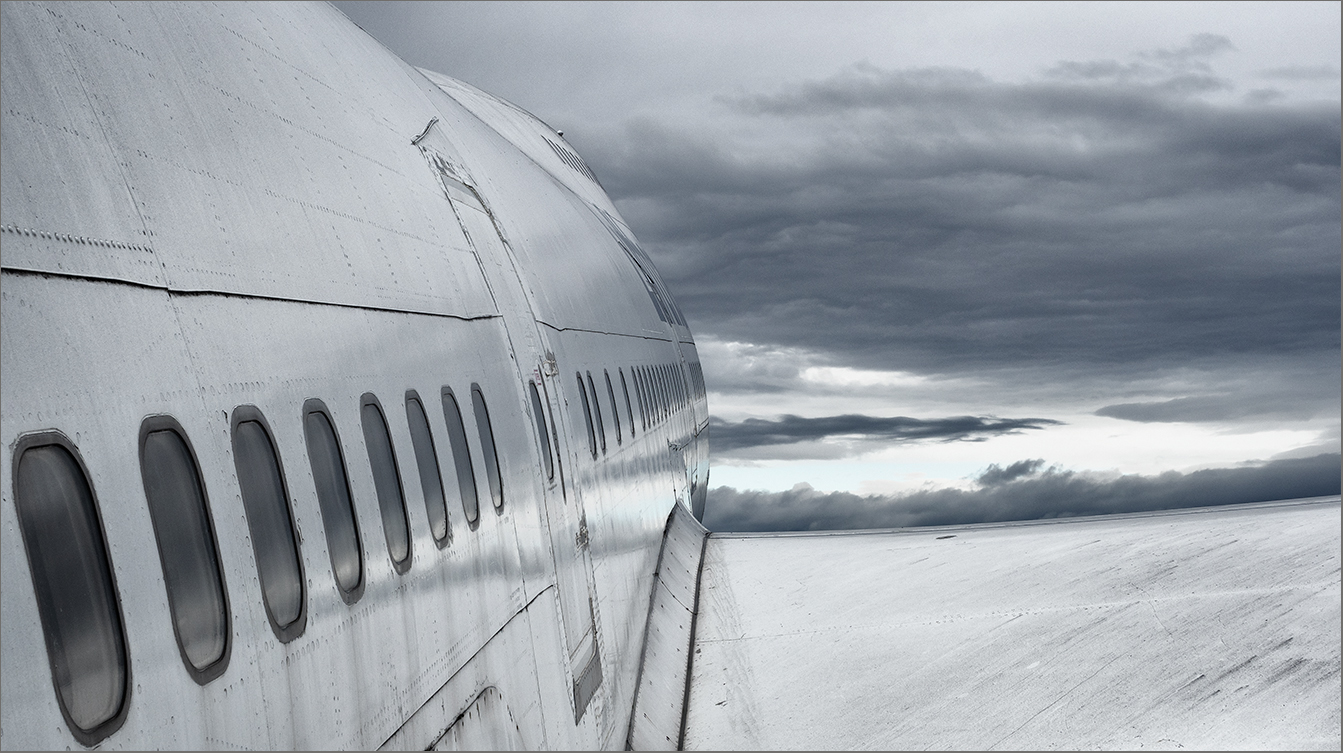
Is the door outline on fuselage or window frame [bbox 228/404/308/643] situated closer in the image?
window frame [bbox 228/404/308/643]

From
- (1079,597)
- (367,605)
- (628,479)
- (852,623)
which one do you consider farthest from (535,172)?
(367,605)

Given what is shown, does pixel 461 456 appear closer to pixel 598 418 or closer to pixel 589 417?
pixel 589 417

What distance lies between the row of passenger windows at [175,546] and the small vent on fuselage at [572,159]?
1501 centimetres

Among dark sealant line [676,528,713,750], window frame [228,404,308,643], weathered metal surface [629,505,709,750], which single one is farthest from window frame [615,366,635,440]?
window frame [228,404,308,643]

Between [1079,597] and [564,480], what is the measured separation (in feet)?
12.3

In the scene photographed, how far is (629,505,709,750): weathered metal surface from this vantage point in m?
7.79

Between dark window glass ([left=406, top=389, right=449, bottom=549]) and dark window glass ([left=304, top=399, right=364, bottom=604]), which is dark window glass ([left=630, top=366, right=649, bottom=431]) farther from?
dark window glass ([left=304, top=399, right=364, bottom=604])

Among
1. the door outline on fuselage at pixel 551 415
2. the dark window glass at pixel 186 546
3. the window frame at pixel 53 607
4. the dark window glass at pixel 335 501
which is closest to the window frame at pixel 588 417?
the door outline on fuselage at pixel 551 415

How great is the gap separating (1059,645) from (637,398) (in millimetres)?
5559

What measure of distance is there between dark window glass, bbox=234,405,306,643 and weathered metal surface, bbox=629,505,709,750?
4.76 m

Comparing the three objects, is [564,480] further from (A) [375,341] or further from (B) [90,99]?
(B) [90,99]

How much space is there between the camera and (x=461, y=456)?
5051 millimetres

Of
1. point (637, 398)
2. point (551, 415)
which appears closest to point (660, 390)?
point (637, 398)

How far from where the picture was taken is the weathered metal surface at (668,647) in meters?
7.79
